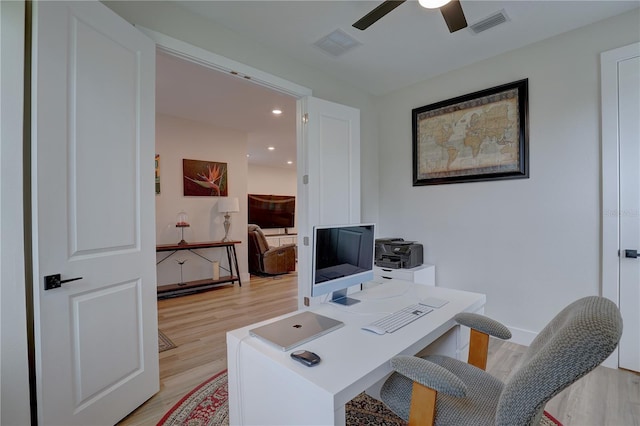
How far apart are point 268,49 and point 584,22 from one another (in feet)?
8.41

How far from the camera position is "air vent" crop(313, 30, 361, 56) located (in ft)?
8.23

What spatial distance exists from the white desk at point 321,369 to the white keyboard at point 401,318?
0.11 ft

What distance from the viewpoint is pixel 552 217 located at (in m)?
2.55

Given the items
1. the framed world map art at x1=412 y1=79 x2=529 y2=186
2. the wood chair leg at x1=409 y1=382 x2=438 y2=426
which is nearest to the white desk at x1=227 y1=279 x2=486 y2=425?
the wood chair leg at x1=409 y1=382 x2=438 y2=426

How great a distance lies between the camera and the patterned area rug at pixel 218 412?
169 centimetres

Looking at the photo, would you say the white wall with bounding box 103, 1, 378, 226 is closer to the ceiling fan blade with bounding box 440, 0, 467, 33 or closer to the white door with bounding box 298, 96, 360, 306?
the white door with bounding box 298, 96, 360, 306

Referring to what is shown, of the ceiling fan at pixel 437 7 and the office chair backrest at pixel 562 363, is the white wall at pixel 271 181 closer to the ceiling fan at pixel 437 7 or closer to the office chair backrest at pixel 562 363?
the ceiling fan at pixel 437 7

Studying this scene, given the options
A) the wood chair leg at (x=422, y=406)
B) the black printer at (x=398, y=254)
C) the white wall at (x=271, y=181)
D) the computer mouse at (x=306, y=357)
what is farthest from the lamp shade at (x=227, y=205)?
the wood chair leg at (x=422, y=406)

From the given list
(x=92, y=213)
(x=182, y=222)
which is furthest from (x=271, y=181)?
(x=92, y=213)

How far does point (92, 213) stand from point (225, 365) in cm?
151

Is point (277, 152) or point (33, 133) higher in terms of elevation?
point (277, 152)

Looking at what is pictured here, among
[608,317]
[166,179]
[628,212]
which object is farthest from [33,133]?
[628,212]

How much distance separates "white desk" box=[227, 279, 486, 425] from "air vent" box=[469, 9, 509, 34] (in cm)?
220

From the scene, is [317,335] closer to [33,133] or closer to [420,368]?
[420,368]
